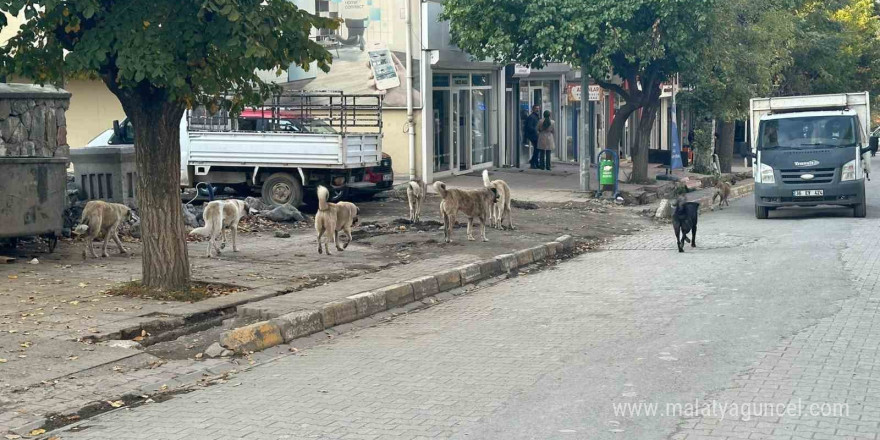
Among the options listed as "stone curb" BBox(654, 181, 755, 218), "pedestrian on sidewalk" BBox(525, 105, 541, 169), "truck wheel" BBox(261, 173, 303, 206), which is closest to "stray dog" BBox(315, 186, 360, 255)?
"truck wheel" BBox(261, 173, 303, 206)

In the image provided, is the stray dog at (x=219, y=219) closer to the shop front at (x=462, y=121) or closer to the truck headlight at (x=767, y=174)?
the truck headlight at (x=767, y=174)

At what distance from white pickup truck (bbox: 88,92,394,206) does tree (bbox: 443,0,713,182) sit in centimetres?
536

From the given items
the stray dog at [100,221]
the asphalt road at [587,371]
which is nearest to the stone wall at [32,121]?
the stray dog at [100,221]

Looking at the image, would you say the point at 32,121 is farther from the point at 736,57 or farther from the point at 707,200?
the point at 736,57

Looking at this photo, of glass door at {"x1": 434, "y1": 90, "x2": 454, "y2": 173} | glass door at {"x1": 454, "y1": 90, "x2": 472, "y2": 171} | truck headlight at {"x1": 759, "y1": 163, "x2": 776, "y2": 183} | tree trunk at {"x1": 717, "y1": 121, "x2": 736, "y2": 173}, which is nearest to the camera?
truck headlight at {"x1": 759, "y1": 163, "x2": 776, "y2": 183}

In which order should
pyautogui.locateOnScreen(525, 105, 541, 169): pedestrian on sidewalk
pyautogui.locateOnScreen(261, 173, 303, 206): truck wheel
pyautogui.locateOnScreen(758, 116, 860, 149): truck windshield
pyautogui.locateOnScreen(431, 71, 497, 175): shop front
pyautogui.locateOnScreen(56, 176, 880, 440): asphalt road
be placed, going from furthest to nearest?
pyautogui.locateOnScreen(525, 105, 541, 169): pedestrian on sidewalk
pyautogui.locateOnScreen(431, 71, 497, 175): shop front
pyautogui.locateOnScreen(758, 116, 860, 149): truck windshield
pyautogui.locateOnScreen(261, 173, 303, 206): truck wheel
pyautogui.locateOnScreen(56, 176, 880, 440): asphalt road

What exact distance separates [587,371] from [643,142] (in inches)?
855

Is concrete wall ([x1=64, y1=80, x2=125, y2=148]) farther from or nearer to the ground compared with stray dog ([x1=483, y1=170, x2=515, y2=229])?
farther from the ground

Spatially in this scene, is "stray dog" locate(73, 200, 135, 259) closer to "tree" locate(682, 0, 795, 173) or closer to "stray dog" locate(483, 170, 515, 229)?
"stray dog" locate(483, 170, 515, 229)

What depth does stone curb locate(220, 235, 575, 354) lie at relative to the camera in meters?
9.27

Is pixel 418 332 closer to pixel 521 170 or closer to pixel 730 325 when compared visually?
pixel 730 325

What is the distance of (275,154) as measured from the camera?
1995 centimetres

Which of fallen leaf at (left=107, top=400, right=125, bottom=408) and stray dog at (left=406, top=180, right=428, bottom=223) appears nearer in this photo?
fallen leaf at (left=107, top=400, right=125, bottom=408)

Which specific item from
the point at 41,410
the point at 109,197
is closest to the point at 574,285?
the point at 41,410
